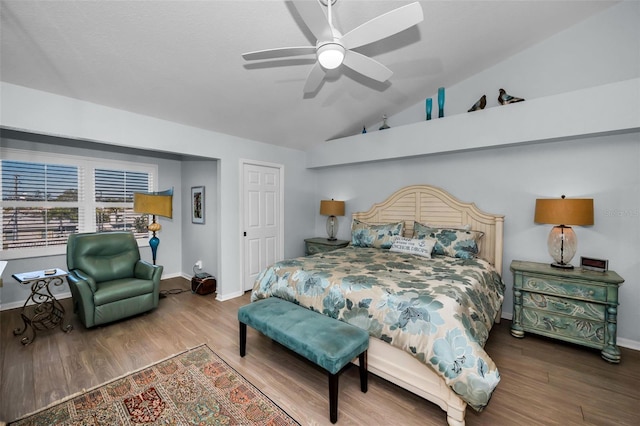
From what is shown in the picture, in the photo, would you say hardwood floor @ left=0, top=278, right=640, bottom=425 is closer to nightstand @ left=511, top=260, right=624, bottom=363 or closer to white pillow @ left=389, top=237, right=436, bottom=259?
nightstand @ left=511, top=260, right=624, bottom=363

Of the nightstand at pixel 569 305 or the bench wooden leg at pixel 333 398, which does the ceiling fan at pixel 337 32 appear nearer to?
the bench wooden leg at pixel 333 398

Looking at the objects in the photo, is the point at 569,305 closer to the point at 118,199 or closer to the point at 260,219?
the point at 260,219

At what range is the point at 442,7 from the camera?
2.27 meters

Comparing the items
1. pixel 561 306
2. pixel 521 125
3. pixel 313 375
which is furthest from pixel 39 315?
pixel 521 125

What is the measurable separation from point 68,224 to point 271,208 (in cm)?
298

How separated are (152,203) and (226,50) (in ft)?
8.68

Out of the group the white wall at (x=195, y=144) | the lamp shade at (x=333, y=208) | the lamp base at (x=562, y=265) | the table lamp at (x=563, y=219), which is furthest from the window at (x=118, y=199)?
the lamp base at (x=562, y=265)

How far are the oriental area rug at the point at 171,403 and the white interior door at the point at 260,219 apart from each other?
208 centimetres

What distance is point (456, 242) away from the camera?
3164mm

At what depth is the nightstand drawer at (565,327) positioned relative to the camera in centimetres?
239

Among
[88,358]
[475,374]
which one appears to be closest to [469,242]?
[475,374]

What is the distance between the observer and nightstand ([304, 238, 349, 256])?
14.6ft

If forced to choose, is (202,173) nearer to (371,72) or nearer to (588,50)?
(371,72)

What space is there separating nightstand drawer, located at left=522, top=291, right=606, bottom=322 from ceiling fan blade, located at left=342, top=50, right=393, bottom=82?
2595 mm
